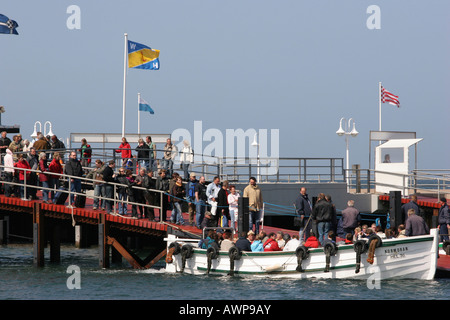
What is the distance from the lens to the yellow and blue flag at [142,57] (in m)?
40.6

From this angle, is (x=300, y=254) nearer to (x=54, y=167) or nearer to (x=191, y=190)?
(x=191, y=190)

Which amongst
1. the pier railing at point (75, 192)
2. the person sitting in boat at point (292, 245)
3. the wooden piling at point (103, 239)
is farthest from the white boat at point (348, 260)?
the wooden piling at point (103, 239)

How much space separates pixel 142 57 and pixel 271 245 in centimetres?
1715

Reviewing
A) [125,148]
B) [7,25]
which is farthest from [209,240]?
[7,25]

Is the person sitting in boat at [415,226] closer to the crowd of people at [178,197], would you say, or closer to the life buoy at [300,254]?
the crowd of people at [178,197]

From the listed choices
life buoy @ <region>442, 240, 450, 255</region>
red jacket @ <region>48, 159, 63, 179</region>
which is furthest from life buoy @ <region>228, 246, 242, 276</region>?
red jacket @ <region>48, 159, 63, 179</region>

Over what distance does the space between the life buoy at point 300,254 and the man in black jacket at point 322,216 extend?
1865 mm

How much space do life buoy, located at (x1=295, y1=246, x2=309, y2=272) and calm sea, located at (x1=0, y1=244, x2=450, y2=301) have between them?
1.68 ft

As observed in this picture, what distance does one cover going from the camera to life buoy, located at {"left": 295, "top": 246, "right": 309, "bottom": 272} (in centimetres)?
2505

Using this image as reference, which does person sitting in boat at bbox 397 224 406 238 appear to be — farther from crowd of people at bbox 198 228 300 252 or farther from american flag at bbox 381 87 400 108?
american flag at bbox 381 87 400 108

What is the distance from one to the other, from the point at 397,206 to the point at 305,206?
289 cm
